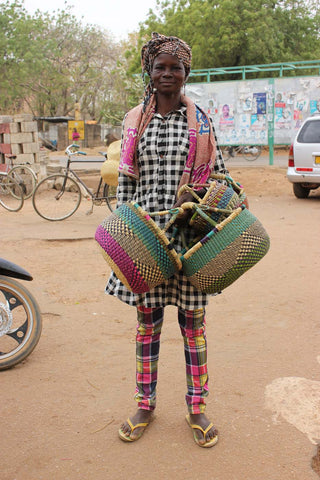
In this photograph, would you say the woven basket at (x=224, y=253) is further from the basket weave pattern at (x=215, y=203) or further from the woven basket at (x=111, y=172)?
the woven basket at (x=111, y=172)

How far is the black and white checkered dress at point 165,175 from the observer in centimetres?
231

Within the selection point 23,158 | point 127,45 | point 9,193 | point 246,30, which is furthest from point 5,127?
point 127,45

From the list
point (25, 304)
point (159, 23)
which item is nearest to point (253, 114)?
point (25, 304)

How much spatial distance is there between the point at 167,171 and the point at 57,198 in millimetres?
6248

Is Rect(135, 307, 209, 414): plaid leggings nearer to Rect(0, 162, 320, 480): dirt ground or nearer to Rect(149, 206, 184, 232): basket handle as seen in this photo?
Rect(0, 162, 320, 480): dirt ground

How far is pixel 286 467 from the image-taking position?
2.21m

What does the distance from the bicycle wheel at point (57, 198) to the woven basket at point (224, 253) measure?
6.42m

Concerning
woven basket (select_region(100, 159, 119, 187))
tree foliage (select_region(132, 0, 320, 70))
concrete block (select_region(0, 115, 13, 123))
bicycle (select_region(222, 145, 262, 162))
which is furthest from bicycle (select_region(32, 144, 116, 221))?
tree foliage (select_region(132, 0, 320, 70))

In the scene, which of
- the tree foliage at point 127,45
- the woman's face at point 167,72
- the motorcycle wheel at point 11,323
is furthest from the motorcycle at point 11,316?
the tree foliage at point 127,45

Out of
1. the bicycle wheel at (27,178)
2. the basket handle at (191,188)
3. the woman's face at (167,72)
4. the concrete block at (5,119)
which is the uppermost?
the concrete block at (5,119)

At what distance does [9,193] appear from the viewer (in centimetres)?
1040

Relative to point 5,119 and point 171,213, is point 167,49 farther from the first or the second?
point 5,119

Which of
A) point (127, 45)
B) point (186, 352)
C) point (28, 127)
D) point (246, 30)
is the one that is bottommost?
point (186, 352)

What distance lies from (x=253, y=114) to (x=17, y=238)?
9122mm
